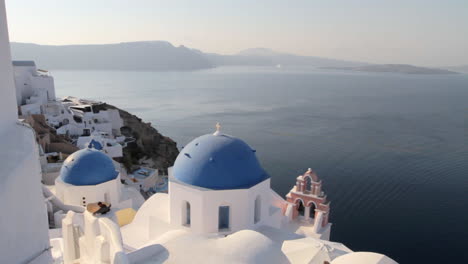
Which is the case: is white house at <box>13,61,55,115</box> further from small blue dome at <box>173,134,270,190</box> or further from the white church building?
small blue dome at <box>173,134,270,190</box>

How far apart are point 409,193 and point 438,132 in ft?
73.8

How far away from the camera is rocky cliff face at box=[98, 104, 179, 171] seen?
28.3 meters

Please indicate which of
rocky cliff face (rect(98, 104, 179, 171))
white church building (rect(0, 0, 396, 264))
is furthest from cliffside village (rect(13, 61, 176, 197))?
white church building (rect(0, 0, 396, 264))

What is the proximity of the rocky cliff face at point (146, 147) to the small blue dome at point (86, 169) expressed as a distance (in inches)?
507

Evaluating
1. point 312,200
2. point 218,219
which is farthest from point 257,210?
point 312,200

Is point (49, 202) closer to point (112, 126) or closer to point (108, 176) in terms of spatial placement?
point (108, 176)

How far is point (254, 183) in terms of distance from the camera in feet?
29.1

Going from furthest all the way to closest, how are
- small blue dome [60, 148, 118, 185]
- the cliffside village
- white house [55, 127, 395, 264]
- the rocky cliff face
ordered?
the rocky cliff face < the cliffside village < small blue dome [60, 148, 118, 185] < white house [55, 127, 395, 264]

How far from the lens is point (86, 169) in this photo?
12188 mm

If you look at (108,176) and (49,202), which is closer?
(49,202)

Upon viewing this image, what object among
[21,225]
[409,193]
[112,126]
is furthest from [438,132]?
[21,225]

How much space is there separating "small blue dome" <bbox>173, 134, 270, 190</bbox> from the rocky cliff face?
1746cm

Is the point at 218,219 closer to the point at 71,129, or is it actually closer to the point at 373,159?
the point at 71,129

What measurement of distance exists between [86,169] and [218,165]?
6.13 meters
